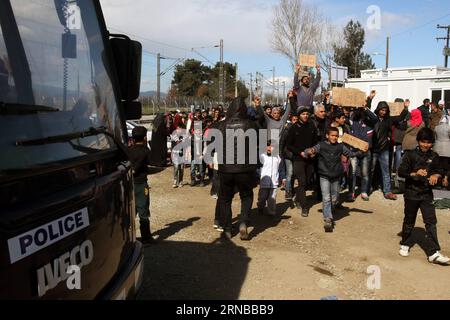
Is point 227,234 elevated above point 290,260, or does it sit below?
above

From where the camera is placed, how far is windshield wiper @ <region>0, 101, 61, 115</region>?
6.09 feet

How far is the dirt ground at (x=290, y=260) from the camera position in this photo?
461cm

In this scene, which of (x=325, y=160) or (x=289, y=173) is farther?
(x=289, y=173)

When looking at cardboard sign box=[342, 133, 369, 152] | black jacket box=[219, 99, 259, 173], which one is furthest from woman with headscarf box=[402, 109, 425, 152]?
black jacket box=[219, 99, 259, 173]

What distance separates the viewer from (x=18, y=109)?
76.9 inches

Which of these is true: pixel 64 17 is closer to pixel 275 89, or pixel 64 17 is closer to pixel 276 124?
pixel 276 124

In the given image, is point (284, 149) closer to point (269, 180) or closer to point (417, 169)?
point (269, 180)

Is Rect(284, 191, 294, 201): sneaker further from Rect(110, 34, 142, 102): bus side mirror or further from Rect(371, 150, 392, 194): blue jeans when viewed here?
Rect(110, 34, 142, 102): bus side mirror

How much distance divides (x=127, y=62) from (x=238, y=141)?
3.14 m

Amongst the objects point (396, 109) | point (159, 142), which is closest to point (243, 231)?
point (396, 109)

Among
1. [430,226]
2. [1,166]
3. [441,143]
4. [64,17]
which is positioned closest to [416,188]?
[430,226]

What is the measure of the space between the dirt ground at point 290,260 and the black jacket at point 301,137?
1194mm
